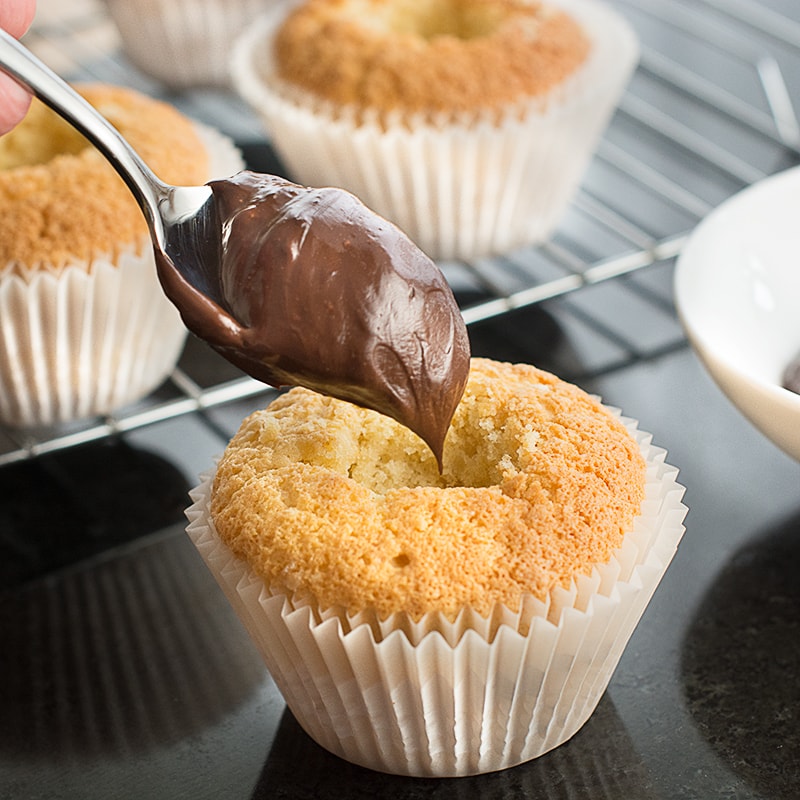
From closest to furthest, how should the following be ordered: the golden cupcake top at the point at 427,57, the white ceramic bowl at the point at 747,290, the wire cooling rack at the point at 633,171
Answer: the white ceramic bowl at the point at 747,290 < the wire cooling rack at the point at 633,171 < the golden cupcake top at the point at 427,57

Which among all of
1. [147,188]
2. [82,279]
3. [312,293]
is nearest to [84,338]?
Answer: [82,279]

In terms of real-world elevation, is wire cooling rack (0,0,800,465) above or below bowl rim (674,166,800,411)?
below

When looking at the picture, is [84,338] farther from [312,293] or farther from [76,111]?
[312,293]

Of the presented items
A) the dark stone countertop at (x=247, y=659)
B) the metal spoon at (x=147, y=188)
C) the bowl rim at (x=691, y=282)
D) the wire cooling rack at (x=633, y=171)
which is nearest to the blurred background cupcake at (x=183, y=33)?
the wire cooling rack at (x=633, y=171)

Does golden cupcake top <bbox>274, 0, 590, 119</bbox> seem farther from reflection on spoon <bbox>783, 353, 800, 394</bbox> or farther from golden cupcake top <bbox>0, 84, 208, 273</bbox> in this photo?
reflection on spoon <bbox>783, 353, 800, 394</bbox>

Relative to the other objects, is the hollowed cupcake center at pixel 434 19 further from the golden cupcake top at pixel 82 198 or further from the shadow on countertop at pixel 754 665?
the shadow on countertop at pixel 754 665

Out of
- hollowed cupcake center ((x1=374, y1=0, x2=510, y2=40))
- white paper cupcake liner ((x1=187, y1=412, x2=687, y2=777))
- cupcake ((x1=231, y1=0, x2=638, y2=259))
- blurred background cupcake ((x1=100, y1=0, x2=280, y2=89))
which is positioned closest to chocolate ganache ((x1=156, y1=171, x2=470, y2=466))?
white paper cupcake liner ((x1=187, y1=412, x2=687, y2=777))
